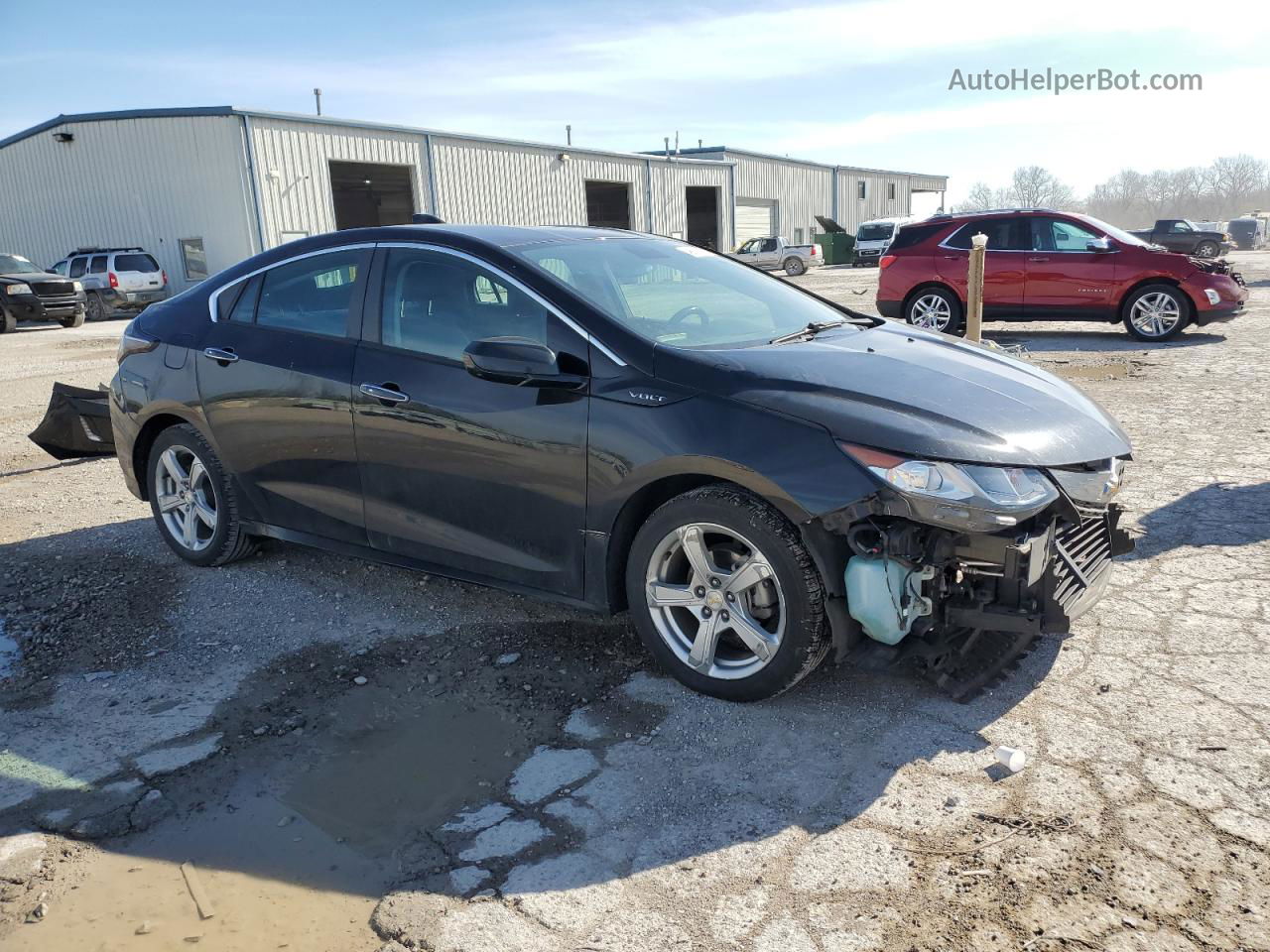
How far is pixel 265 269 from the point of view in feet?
15.7

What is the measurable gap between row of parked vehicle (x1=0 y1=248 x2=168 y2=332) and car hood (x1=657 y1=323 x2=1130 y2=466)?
22.6 metres

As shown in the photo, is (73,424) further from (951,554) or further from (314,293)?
(951,554)

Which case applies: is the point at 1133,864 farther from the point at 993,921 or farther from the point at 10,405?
the point at 10,405

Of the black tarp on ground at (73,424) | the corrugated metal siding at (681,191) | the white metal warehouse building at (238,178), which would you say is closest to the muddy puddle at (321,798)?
the black tarp on ground at (73,424)

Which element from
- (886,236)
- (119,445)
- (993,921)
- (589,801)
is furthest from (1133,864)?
(886,236)

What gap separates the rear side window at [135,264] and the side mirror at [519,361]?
25.2 m

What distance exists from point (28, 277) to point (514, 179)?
16.2 m

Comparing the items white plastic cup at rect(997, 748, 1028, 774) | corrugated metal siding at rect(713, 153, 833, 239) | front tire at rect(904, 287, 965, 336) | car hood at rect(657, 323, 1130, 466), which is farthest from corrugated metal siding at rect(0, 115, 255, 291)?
corrugated metal siding at rect(713, 153, 833, 239)

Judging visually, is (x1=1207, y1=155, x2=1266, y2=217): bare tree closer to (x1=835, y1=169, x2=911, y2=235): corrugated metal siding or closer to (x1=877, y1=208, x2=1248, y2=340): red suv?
(x1=835, y1=169, x2=911, y2=235): corrugated metal siding

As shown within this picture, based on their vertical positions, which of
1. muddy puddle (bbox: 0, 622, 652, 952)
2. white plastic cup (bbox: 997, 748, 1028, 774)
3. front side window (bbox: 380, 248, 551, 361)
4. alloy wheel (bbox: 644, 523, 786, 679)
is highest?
front side window (bbox: 380, 248, 551, 361)

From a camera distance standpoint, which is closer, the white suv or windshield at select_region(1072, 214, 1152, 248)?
windshield at select_region(1072, 214, 1152, 248)

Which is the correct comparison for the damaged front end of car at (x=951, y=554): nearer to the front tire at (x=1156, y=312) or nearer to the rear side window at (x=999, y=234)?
the rear side window at (x=999, y=234)

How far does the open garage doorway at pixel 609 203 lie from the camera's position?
132ft

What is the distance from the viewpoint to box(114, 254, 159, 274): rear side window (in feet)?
82.5
